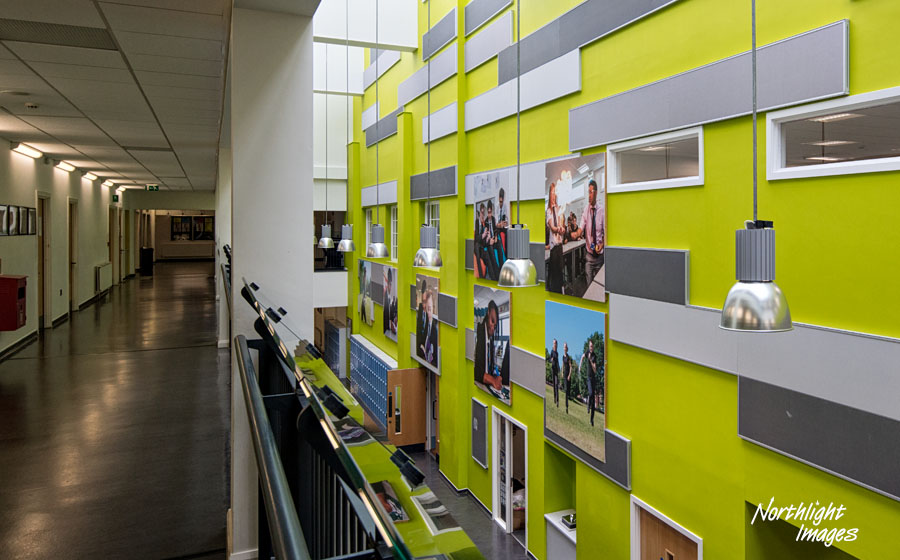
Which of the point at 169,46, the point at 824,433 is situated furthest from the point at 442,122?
the point at 824,433

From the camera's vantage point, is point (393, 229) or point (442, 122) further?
point (393, 229)

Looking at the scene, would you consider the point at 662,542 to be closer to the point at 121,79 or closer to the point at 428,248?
the point at 428,248

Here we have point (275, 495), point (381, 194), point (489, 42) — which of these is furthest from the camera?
point (381, 194)

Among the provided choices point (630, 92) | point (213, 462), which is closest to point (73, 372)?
point (213, 462)

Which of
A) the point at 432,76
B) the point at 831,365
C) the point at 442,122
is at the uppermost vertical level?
the point at 432,76

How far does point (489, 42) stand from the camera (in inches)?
293

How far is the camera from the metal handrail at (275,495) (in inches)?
32.4

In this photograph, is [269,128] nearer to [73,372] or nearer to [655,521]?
[655,521]

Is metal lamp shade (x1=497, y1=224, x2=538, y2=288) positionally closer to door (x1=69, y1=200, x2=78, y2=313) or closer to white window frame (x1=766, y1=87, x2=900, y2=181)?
white window frame (x1=766, y1=87, x2=900, y2=181)

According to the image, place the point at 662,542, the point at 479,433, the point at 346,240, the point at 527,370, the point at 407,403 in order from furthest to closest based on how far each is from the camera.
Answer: the point at 407,403 < the point at 346,240 < the point at 479,433 < the point at 527,370 < the point at 662,542

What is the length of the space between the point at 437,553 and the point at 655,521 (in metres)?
4.57

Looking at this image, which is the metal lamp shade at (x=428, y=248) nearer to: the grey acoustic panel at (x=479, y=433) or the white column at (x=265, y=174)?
the grey acoustic panel at (x=479, y=433)

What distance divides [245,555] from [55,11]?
334cm

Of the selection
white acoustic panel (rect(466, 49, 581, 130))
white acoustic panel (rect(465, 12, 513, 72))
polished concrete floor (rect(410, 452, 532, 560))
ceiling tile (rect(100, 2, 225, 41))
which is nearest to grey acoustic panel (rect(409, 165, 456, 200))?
white acoustic panel (rect(466, 49, 581, 130))
